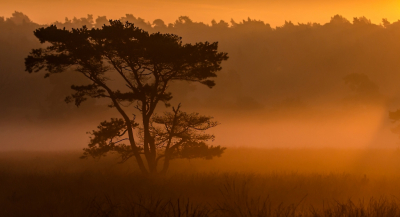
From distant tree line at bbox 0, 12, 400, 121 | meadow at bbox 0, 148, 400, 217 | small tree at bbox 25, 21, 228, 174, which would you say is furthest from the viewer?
distant tree line at bbox 0, 12, 400, 121

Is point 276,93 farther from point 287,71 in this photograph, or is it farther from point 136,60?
point 136,60

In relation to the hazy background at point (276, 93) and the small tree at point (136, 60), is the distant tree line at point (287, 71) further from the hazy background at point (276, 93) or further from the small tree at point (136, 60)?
the small tree at point (136, 60)

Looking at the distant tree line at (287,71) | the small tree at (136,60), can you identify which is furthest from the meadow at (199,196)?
the distant tree line at (287,71)

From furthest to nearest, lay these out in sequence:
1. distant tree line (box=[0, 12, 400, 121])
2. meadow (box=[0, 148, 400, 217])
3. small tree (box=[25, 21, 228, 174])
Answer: distant tree line (box=[0, 12, 400, 121])
small tree (box=[25, 21, 228, 174])
meadow (box=[0, 148, 400, 217])

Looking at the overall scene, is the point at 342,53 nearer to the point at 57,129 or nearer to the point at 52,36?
the point at 57,129

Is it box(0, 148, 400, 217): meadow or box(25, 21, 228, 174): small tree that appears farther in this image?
box(25, 21, 228, 174): small tree

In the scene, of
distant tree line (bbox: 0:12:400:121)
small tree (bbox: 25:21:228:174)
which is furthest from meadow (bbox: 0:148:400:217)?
distant tree line (bbox: 0:12:400:121)

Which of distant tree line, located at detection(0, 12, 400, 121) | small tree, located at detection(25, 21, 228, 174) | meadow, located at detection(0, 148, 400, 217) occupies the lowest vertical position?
A: meadow, located at detection(0, 148, 400, 217)

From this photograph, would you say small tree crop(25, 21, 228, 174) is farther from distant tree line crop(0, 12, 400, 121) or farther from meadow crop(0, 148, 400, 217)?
distant tree line crop(0, 12, 400, 121)

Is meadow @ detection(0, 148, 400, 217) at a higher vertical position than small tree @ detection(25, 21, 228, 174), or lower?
lower

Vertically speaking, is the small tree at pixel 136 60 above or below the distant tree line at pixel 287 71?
below

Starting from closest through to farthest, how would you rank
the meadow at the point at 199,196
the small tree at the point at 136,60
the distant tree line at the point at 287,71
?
the meadow at the point at 199,196
the small tree at the point at 136,60
the distant tree line at the point at 287,71

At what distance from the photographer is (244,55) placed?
464 feet

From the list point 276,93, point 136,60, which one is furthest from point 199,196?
point 276,93
